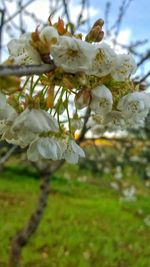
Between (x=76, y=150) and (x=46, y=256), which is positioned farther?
(x=46, y=256)

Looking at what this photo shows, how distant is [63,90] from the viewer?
794 mm

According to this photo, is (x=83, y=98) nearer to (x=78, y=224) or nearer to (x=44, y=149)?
(x=44, y=149)

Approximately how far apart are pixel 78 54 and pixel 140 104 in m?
0.17

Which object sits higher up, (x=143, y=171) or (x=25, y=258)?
(x=25, y=258)

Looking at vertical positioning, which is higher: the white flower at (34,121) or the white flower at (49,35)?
the white flower at (49,35)

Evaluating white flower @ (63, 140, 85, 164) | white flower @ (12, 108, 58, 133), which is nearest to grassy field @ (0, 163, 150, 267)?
white flower @ (63, 140, 85, 164)

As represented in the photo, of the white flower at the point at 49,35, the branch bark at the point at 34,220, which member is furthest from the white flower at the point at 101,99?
the branch bark at the point at 34,220

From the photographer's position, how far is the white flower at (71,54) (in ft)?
2.43

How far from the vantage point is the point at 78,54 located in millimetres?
747

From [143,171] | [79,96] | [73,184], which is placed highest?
[79,96]

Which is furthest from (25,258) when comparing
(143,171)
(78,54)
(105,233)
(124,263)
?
(78,54)

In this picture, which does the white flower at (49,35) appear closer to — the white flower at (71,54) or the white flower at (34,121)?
the white flower at (71,54)

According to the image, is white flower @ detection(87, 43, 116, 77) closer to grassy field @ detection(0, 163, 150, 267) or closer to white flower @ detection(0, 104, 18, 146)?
white flower @ detection(0, 104, 18, 146)

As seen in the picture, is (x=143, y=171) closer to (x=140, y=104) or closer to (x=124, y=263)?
(x=124, y=263)
